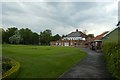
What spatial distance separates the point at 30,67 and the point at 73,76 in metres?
4.19

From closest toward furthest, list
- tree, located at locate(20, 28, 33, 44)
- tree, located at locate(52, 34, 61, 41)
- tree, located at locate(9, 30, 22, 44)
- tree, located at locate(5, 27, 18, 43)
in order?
1. tree, located at locate(9, 30, 22, 44)
2. tree, located at locate(5, 27, 18, 43)
3. tree, located at locate(20, 28, 33, 44)
4. tree, located at locate(52, 34, 61, 41)

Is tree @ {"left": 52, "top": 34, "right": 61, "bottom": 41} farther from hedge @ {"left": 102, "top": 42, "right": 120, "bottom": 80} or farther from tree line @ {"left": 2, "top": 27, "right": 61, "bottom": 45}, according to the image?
hedge @ {"left": 102, "top": 42, "right": 120, "bottom": 80}

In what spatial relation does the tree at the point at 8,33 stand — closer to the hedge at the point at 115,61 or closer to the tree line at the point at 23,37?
the tree line at the point at 23,37

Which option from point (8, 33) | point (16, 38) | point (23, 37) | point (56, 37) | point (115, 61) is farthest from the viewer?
point (56, 37)

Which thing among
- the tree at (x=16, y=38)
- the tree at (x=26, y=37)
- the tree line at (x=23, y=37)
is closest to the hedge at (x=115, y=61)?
the tree line at (x=23, y=37)

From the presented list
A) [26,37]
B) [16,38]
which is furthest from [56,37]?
[16,38]

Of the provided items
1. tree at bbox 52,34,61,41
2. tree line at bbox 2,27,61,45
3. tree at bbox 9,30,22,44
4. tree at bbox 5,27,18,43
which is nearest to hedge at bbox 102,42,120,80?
tree line at bbox 2,27,61,45

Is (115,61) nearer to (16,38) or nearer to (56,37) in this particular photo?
(16,38)

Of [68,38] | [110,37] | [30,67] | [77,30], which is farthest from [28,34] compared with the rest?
[30,67]

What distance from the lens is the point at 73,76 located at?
16.9 metres

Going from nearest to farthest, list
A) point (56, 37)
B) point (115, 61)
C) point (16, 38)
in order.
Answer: point (115, 61) < point (16, 38) < point (56, 37)

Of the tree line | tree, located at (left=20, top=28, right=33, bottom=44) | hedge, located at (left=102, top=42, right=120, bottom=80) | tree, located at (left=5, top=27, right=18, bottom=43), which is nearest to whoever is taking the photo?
hedge, located at (left=102, top=42, right=120, bottom=80)

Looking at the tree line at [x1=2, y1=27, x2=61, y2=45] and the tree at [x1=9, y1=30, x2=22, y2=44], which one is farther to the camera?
the tree line at [x1=2, y1=27, x2=61, y2=45]

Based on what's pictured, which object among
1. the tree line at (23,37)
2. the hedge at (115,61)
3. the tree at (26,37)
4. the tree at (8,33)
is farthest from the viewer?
the tree at (26,37)
